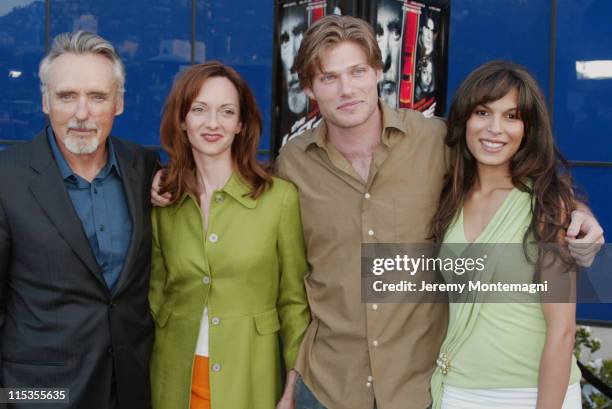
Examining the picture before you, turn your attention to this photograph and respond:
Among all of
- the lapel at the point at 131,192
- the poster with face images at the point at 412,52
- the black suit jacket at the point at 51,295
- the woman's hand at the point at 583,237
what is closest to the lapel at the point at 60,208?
the black suit jacket at the point at 51,295

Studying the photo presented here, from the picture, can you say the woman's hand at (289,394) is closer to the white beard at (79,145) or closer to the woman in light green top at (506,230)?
the woman in light green top at (506,230)

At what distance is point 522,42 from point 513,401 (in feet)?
19.2

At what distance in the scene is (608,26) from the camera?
7.14 meters

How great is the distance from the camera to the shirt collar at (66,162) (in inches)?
101

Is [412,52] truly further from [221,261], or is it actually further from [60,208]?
[60,208]

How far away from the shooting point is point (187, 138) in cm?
290

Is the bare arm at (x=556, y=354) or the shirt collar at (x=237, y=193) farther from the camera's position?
the shirt collar at (x=237, y=193)

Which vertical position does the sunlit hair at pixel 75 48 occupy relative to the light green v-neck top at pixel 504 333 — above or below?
above

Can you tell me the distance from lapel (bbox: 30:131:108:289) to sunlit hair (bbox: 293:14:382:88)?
40.8 inches

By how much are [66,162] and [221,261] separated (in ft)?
2.24

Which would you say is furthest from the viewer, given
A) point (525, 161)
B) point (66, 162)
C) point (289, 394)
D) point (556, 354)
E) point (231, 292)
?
point (289, 394)

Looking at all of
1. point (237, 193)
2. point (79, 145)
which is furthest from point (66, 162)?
point (237, 193)

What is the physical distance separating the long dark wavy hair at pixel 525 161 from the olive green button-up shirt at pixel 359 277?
4.8 inches

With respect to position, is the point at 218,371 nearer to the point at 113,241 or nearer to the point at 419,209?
the point at 113,241
